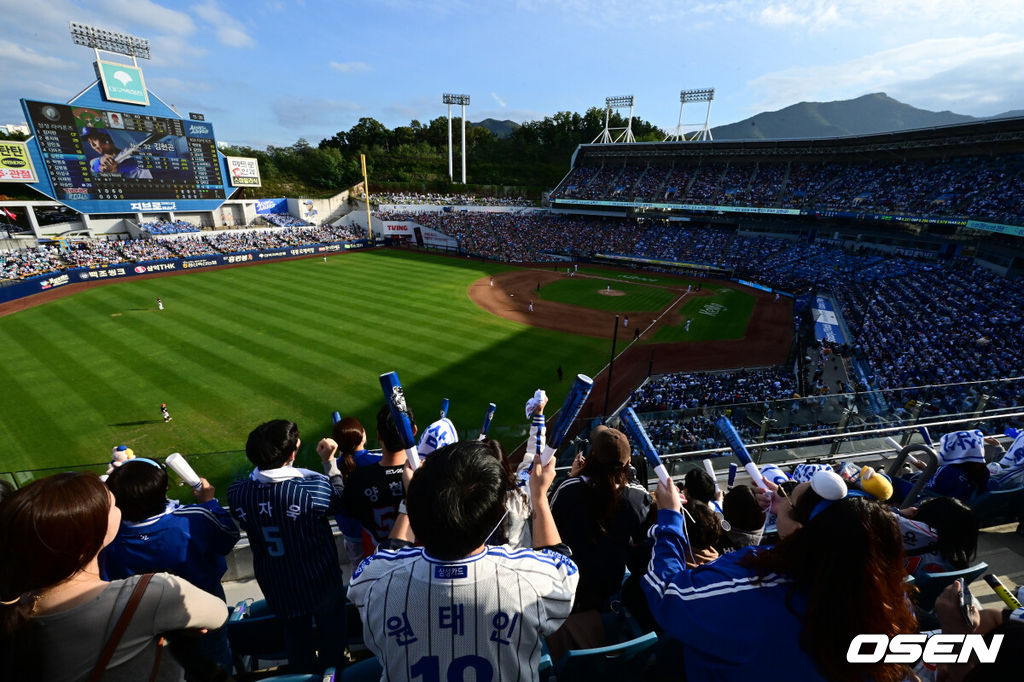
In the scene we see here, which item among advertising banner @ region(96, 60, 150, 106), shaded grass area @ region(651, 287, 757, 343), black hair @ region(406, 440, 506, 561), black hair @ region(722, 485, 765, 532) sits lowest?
shaded grass area @ region(651, 287, 757, 343)

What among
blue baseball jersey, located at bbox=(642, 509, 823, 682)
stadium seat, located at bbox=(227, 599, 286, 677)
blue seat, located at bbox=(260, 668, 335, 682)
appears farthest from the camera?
stadium seat, located at bbox=(227, 599, 286, 677)

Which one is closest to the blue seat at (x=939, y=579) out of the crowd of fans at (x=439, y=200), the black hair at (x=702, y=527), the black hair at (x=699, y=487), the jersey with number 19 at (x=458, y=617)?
the black hair at (x=699, y=487)

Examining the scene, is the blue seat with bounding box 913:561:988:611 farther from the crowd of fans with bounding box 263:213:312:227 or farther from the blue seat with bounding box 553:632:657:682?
the crowd of fans with bounding box 263:213:312:227

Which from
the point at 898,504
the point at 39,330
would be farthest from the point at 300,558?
the point at 39,330

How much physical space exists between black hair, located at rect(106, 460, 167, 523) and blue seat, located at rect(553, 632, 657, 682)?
10.2 feet

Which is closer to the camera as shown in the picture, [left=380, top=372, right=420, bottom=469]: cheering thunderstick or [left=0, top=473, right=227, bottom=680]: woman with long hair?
[left=0, top=473, right=227, bottom=680]: woman with long hair

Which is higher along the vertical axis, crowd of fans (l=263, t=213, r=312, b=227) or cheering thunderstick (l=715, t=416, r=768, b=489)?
cheering thunderstick (l=715, t=416, r=768, b=489)

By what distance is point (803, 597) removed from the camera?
1986 mm

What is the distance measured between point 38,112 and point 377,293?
33.0 meters

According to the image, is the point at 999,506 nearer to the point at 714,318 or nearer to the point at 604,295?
the point at 714,318

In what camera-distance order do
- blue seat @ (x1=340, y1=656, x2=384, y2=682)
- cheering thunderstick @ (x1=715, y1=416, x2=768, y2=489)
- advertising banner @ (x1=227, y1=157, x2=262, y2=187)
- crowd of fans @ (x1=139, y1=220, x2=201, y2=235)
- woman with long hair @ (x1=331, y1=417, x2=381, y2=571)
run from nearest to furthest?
1. blue seat @ (x1=340, y1=656, x2=384, y2=682)
2. cheering thunderstick @ (x1=715, y1=416, x2=768, y2=489)
3. woman with long hair @ (x1=331, y1=417, x2=381, y2=571)
4. crowd of fans @ (x1=139, y1=220, x2=201, y2=235)
5. advertising banner @ (x1=227, y1=157, x2=262, y2=187)

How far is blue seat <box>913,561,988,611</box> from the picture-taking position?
146 inches

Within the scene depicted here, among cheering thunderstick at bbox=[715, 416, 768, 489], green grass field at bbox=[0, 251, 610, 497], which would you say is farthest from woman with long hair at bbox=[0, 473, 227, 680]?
green grass field at bbox=[0, 251, 610, 497]

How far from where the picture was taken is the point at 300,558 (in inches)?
140
